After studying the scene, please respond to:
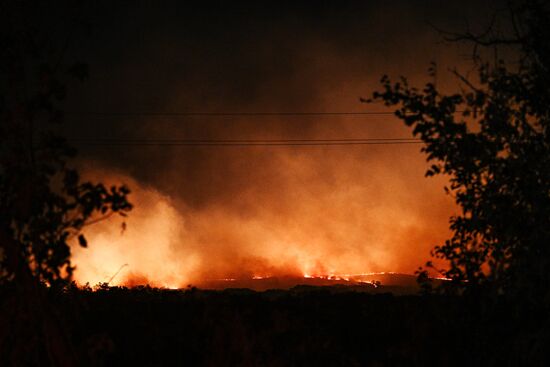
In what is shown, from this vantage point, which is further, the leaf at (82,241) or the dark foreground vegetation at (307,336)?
the dark foreground vegetation at (307,336)

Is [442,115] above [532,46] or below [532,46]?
below

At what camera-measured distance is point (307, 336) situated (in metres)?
11.4

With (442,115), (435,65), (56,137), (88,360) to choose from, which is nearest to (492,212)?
(442,115)

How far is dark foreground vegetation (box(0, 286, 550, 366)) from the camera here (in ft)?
27.9

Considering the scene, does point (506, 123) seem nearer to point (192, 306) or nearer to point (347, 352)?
point (347, 352)

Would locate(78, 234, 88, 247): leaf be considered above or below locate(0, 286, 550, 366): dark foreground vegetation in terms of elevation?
above

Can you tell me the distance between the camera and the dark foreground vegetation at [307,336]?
8.49 meters

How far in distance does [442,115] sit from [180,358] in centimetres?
615

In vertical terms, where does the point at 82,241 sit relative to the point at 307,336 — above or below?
above

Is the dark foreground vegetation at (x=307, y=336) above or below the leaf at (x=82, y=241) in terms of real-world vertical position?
below

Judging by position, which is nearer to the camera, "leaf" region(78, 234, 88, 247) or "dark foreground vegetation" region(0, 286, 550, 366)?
"leaf" region(78, 234, 88, 247)

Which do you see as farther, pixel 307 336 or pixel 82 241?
pixel 307 336

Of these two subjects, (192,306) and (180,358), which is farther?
(192,306)

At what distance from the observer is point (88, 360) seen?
939 centimetres
